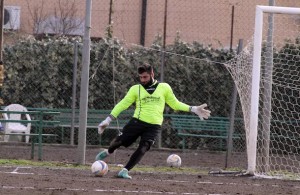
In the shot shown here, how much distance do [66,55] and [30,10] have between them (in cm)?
413

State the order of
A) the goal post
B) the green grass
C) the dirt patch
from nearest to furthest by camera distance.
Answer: the dirt patch → the goal post → the green grass

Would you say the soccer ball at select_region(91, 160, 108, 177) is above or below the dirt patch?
above

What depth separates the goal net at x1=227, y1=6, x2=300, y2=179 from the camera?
1438cm

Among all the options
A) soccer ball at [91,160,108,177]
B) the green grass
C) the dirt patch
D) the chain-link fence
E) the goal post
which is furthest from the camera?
the chain-link fence

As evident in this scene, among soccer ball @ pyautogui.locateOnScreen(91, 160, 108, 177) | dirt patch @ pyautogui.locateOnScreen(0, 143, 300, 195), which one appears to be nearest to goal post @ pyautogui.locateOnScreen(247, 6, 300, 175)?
dirt patch @ pyautogui.locateOnScreen(0, 143, 300, 195)

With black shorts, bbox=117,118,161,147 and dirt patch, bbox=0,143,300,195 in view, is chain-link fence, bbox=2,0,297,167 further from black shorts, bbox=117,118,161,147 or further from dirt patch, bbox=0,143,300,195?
black shorts, bbox=117,118,161,147

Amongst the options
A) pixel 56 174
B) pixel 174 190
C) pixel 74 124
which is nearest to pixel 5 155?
pixel 74 124

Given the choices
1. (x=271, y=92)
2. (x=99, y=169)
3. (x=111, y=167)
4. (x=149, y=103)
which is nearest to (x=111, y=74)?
(x=111, y=167)

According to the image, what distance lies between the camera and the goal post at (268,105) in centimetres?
1433

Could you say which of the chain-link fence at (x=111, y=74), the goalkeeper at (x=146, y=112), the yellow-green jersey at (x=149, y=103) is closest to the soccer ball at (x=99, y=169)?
the goalkeeper at (x=146, y=112)

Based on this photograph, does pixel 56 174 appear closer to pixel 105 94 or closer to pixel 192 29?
pixel 105 94

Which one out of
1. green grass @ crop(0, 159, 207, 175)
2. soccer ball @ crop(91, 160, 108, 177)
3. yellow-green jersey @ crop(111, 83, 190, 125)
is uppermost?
yellow-green jersey @ crop(111, 83, 190, 125)

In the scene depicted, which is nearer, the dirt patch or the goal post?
the dirt patch

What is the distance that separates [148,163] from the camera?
1648 cm
